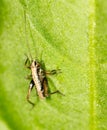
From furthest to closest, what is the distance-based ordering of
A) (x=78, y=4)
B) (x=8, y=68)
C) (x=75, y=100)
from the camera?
(x=8, y=68)
(x=75, y=100)
(x=78, y=4)

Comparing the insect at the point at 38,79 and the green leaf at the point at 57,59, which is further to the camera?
the insect at the point at 38,79

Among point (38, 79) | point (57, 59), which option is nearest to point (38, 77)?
point (38, 79)

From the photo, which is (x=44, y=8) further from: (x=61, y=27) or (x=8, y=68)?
(x=8, y=68)

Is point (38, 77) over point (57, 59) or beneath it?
beneath

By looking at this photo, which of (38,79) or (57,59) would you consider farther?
(38,79)

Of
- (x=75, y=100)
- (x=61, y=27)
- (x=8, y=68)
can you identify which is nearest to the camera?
(x=61, y=27)

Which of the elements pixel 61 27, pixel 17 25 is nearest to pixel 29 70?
pixel 17 25

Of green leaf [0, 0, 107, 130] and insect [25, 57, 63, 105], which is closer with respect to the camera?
green leaf [0, 0, 107, 130]

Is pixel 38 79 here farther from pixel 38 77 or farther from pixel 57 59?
pixel 57 59
